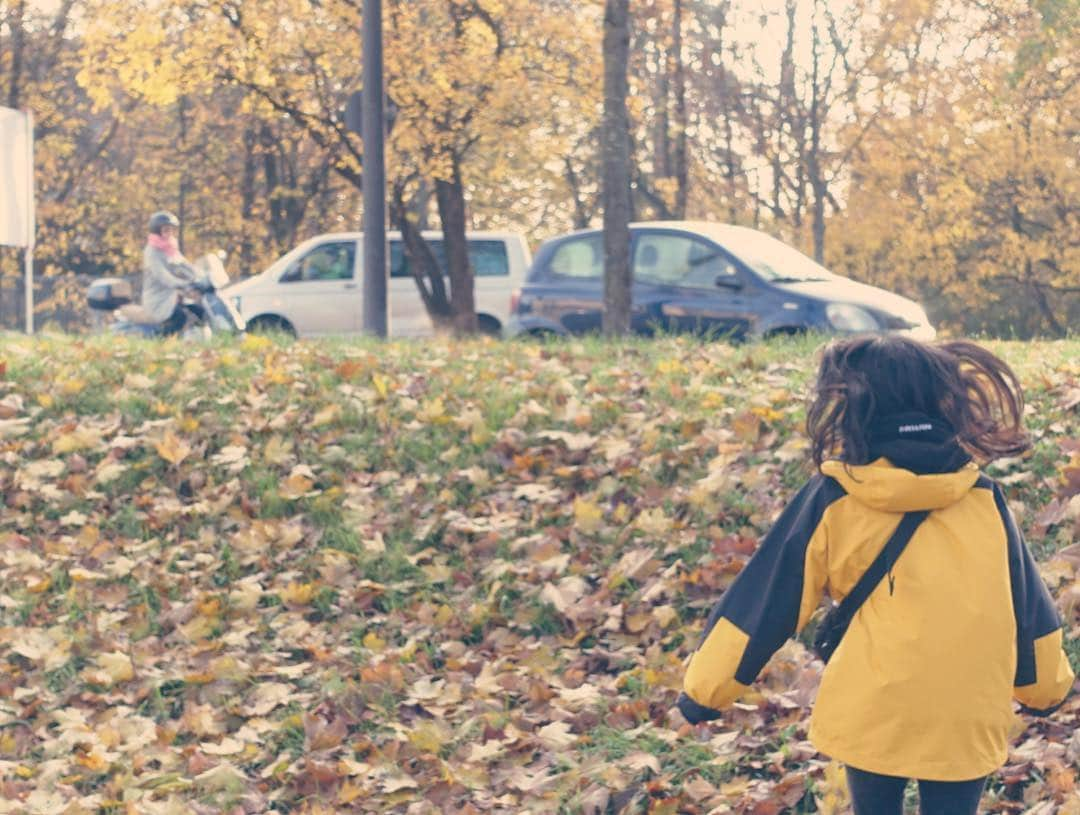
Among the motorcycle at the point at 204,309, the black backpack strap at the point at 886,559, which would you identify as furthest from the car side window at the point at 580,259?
the black backpack strap at the point at 886,559

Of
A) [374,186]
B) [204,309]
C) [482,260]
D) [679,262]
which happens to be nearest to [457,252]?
[482,260]

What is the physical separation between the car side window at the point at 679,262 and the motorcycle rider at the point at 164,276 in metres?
3.91

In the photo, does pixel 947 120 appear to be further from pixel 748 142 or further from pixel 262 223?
pixel 262 223

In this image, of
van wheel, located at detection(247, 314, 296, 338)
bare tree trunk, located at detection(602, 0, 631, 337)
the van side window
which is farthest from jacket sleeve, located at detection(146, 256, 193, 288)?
the van side window

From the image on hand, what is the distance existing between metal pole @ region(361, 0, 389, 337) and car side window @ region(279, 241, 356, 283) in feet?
20.1

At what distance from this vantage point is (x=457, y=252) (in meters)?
19.5

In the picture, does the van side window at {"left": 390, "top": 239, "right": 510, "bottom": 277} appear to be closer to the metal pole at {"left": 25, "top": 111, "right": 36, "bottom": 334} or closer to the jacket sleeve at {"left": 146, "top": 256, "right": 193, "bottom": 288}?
the metal pole at {"left": 25, "top": 111, "right": 36, "bottom": 334}

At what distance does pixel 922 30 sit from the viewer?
3064 centimetres

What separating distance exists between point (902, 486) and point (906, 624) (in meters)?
0.26

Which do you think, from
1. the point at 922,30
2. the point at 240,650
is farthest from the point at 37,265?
the point at 240,650

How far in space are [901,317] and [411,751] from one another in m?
8.38

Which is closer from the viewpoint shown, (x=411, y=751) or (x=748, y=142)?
(x=411, y=751)

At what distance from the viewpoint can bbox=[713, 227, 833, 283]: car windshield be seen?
13.0 metres

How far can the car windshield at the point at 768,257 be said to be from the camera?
13.0 meters
